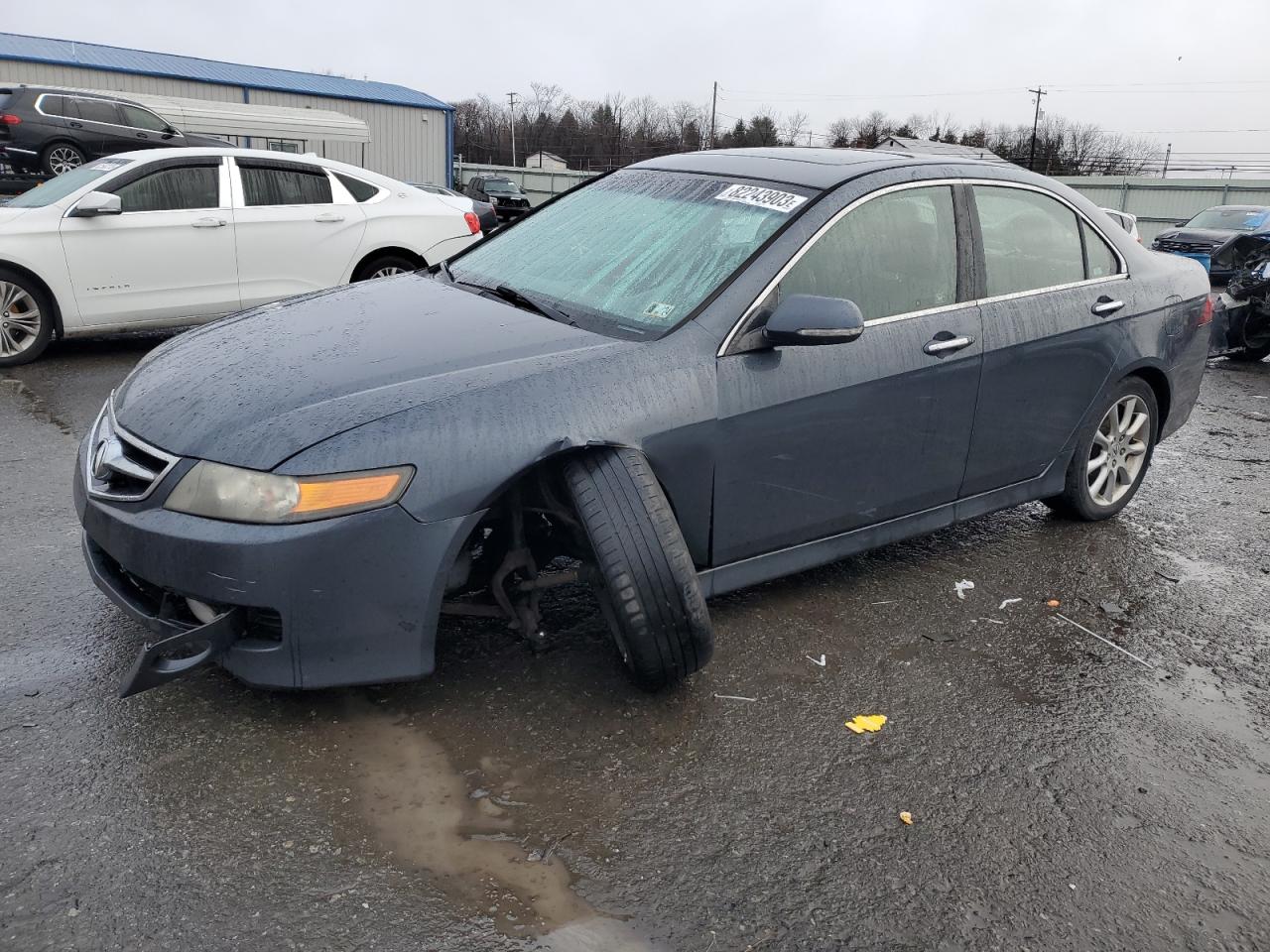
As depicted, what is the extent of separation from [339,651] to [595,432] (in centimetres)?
92

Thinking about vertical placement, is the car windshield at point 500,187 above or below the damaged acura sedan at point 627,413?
below

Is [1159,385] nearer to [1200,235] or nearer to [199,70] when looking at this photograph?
[1200,235]

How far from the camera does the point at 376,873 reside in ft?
7.80

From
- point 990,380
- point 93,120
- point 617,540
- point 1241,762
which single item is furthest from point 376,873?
point 93,120

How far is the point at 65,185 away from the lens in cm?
760

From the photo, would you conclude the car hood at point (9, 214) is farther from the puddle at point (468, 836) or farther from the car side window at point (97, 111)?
the car side window at point (97, 111)

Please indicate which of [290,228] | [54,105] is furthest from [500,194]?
[290,228]

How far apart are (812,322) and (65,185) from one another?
6.72 m

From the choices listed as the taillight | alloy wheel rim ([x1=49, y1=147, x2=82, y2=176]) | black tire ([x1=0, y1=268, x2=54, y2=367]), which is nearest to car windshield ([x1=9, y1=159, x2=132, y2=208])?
black tire ([x1=0, y1=268, x2=54, y2=367])

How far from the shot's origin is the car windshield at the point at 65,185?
7.44 metres

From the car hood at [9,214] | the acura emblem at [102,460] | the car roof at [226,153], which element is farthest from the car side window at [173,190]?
the acura emblem at [102,460]

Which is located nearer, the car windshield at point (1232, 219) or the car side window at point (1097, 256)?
the car side window at point (1097, 256)

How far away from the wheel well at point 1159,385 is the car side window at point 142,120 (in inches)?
728

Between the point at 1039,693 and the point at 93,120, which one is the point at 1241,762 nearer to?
the point at 1039,693
